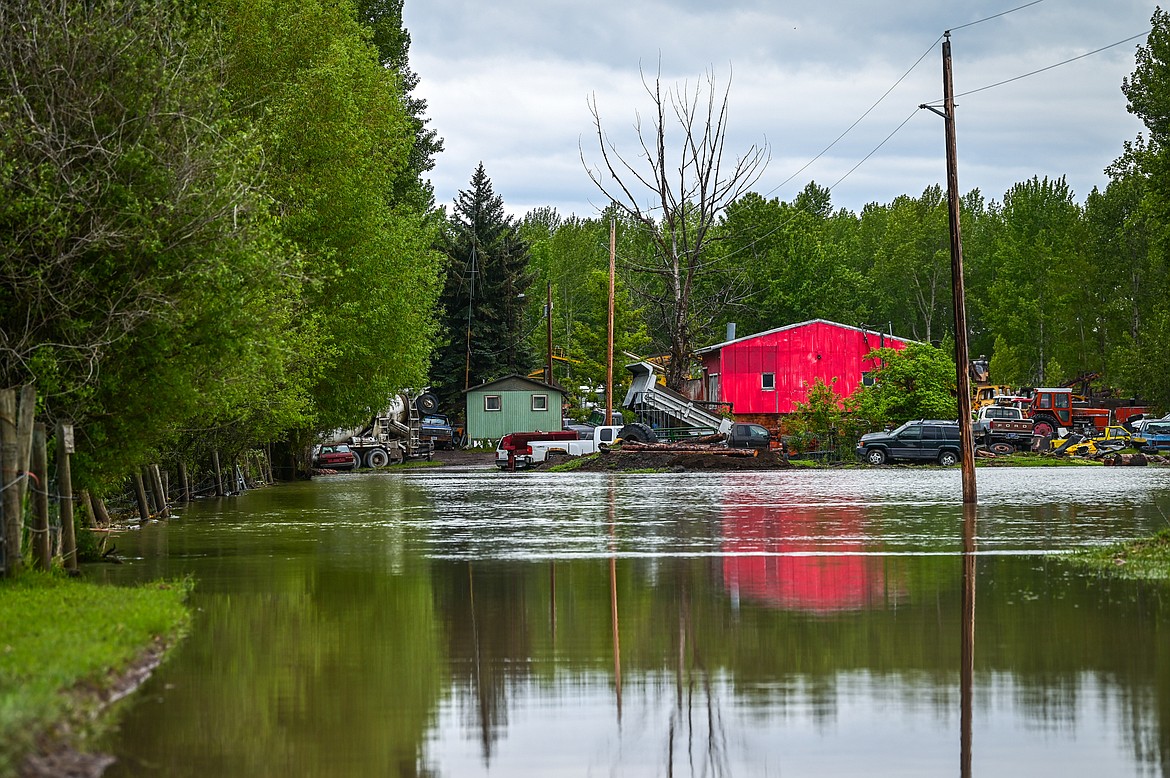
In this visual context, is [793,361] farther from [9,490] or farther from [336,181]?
[9,490]

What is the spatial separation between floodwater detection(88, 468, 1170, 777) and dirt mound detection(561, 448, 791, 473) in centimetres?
3369

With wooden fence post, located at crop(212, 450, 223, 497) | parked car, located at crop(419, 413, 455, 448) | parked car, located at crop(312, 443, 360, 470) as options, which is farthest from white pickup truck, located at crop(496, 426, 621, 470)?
wooden fence post, located at crop(212, 450, 223, 497)

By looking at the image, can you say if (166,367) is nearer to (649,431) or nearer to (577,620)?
(577,620)

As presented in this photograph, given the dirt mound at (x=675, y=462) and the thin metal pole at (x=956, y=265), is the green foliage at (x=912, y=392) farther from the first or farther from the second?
the thin metal pole at (x=956, y=265)

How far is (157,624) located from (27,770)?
562 cm

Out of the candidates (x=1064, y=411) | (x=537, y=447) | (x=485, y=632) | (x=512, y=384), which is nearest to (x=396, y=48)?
(x=537, y=447)

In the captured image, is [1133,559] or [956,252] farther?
[956,252]

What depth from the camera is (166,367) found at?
715 inches

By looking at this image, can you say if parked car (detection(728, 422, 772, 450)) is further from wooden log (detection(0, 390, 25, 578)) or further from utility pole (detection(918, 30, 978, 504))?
wooden log (detection(0, 390, 25, 578))

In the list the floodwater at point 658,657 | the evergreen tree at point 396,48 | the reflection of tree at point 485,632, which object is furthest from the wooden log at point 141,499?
the evergreen tree at point 396,48

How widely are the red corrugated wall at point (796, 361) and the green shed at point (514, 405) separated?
10.4 metres

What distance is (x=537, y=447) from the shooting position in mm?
63562

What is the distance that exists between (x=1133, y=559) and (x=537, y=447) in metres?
47.0

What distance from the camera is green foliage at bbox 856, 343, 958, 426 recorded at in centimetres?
6397
